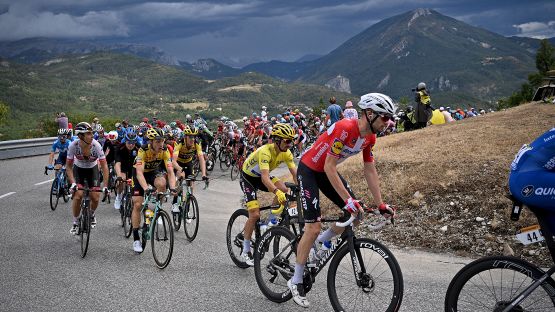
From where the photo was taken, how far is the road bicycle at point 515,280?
4098 mm

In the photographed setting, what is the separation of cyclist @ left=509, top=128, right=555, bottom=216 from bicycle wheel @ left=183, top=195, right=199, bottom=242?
669 cm

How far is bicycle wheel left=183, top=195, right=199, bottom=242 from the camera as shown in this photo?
984 centimetres

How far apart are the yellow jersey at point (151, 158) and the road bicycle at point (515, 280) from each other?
19.2 ft

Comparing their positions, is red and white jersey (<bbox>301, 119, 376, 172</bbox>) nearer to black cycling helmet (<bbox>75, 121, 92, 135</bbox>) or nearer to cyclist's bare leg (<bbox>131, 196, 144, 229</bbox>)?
cyclist's bare leg (<bbox>131, 196, 144, 229</bbox>)

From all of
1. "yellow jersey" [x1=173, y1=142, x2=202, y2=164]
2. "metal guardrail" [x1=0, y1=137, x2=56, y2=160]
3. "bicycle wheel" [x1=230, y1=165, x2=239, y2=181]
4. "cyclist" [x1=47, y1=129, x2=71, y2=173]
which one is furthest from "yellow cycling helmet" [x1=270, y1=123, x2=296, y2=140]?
"metal guardrail" [x1=0, y1=137, x2=56, y2=160]

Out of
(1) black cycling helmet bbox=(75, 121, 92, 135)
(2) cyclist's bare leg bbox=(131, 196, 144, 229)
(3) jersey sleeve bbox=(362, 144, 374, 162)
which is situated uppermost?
(3) jersey sleeve bbox=(362, 144, 374, 162)

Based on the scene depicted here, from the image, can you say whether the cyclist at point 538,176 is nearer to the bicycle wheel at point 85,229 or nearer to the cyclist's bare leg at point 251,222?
the cyclist's bare leg at point 251,222

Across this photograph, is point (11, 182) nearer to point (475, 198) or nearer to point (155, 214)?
point (155, 214)

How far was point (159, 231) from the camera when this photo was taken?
8039 millimetres

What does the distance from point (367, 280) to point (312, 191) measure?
1.17 metres

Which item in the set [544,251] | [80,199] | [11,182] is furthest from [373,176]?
[11,182]

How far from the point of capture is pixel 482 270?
414 centimetres

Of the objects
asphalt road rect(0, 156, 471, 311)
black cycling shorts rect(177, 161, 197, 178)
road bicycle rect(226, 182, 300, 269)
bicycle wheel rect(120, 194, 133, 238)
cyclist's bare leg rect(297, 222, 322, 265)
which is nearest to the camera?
cyclist's bare leg rect(297, 222, 322, 265)

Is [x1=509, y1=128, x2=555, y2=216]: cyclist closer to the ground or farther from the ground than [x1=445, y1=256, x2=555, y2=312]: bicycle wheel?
farther from the ground
